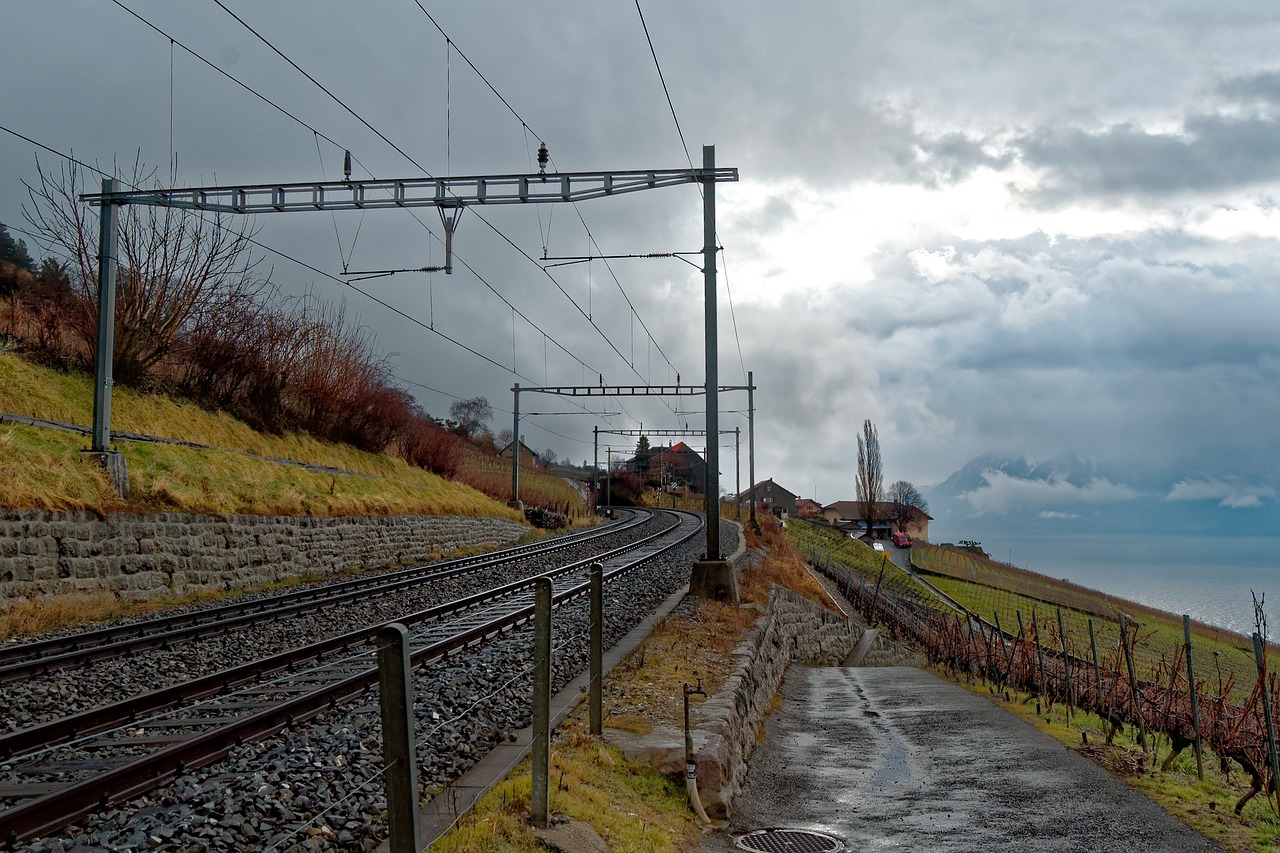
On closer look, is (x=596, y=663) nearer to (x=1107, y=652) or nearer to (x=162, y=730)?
(x=162, y=730)

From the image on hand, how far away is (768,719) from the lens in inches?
548

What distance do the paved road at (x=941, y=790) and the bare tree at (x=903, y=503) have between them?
4429 inches

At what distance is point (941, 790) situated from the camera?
9.39 meters

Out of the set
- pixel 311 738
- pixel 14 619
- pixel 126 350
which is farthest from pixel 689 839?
pixel 126 350

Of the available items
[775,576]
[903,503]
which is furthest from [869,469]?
[775,576]

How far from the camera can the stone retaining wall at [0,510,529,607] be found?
14.6 m

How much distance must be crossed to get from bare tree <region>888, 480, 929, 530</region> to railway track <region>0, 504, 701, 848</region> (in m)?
→ 117

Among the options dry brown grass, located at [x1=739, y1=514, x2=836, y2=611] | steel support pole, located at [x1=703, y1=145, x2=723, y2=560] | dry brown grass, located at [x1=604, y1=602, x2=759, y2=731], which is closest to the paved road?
dry brown grass, located at [x1=604, y1=602, x2=759, y2=731]

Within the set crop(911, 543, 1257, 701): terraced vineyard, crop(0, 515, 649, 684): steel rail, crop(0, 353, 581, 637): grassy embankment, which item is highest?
crop(0, 353, 581, 637): grassy embankment

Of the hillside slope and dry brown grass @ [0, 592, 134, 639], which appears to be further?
the hillside slope

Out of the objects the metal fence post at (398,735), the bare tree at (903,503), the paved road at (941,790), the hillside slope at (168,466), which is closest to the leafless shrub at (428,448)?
the hillside slope at (168,466)

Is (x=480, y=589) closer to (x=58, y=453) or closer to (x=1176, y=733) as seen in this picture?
(x=58, y=453)

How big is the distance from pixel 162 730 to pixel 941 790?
6770mm

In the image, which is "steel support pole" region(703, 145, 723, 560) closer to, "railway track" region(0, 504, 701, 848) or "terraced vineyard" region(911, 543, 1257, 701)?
"railway track" region(0, 504, 701, 848)
